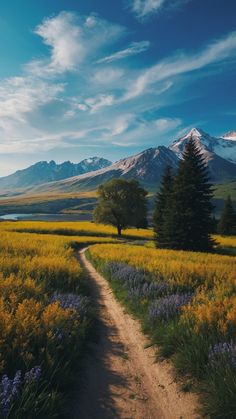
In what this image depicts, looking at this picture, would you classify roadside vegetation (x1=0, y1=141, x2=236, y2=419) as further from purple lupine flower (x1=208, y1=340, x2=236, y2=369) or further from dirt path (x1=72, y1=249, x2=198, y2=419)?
dirt path (x1=72, y1=249, x2=198, y2=419)

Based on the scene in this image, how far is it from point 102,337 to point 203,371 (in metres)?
3.18

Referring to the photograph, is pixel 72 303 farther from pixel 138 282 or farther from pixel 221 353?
pixel 221 353

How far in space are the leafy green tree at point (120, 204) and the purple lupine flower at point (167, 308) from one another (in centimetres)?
4419

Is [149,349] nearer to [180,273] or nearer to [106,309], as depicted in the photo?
[106,309]

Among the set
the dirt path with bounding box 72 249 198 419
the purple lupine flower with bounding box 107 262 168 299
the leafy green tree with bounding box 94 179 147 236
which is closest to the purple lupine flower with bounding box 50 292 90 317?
the dirt path with bounding box 72 249 198 419

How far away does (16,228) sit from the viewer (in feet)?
156

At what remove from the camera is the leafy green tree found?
175 feet

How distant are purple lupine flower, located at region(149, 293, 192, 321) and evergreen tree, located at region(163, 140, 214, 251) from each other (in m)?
25.0

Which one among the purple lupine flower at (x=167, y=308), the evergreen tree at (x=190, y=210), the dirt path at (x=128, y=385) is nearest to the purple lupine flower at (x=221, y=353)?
the dirt path at (x=128, y=385)

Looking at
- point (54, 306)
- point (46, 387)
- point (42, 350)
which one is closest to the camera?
point (46, 387)

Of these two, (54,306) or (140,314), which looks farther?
(140,314)

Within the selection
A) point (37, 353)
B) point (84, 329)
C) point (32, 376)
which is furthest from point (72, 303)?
point (32, 376)

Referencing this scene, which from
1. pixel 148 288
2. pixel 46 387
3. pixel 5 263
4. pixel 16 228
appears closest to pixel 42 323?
pixel 46 387

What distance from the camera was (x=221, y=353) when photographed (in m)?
5.24
